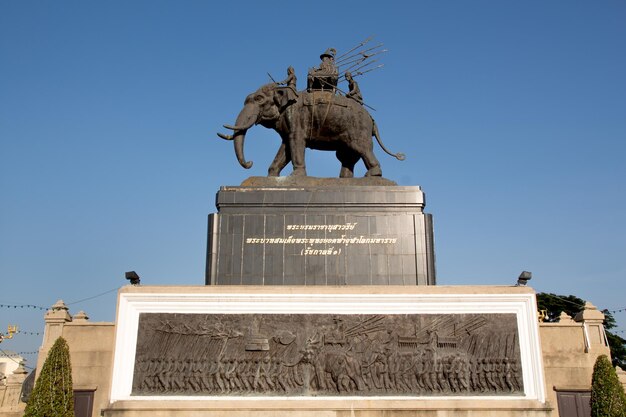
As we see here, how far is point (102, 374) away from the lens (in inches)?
555

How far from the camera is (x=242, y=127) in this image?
16.4m

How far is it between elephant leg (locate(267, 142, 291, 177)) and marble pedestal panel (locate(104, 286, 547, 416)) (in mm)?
4028

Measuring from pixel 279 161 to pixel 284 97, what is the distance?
68.1 inches

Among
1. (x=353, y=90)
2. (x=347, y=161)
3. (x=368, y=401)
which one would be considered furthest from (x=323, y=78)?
(x=368, y=401)

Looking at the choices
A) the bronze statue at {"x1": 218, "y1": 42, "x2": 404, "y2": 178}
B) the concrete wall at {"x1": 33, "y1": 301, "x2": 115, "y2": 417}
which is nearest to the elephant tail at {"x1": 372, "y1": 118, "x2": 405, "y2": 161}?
the bronze statue at {"x1": 218, "y1": 42, "x2": 404, "y2": 178}

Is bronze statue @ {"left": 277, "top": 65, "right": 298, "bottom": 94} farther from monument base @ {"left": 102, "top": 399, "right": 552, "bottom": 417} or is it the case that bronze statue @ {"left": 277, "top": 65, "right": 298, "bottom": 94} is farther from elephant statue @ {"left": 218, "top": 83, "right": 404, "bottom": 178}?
monument base @ {"left": 102, "top": 399, "right": 552, "bottom": 417}

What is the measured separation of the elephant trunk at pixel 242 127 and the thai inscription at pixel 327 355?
4610mm

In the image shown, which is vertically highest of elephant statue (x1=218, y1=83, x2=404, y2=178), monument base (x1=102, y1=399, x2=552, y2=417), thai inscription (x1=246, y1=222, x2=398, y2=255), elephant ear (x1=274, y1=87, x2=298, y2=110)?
elephant ear (x1=274, y1=87, x2=298, y2=110)

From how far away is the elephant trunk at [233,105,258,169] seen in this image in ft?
53.9

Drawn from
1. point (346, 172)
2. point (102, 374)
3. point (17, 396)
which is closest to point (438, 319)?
point (346, 172)

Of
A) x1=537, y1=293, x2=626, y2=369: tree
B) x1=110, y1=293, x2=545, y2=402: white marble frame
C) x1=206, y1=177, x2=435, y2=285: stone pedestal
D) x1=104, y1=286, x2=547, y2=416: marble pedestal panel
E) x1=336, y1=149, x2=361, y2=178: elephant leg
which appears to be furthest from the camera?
x1=537, y1=293, x2=626, y2=369: tree

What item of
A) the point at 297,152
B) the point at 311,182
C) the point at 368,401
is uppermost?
the point at 297,152

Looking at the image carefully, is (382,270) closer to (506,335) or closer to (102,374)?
(506,335)

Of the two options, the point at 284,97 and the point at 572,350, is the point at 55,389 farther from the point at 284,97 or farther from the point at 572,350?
the point at 572,350
